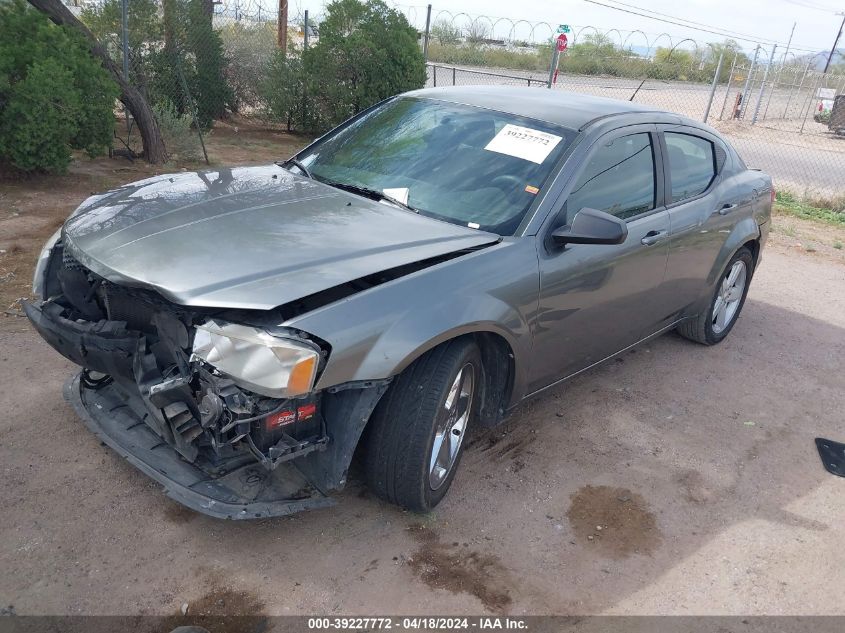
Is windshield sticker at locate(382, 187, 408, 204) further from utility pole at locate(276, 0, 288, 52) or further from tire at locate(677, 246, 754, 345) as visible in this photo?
utility pole at locate(276, 0, 288, 52)

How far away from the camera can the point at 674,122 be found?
4.50 meters

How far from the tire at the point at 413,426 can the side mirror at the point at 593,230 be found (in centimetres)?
70

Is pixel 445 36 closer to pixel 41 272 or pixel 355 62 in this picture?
pixel 355 62

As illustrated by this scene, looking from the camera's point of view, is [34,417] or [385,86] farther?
[385,86]

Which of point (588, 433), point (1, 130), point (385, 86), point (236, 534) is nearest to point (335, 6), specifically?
point (385, 86)

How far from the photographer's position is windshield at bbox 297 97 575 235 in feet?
11.4

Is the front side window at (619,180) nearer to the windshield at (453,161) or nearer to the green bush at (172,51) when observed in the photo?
the windshield at (453,161)

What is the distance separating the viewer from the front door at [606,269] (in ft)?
11.4

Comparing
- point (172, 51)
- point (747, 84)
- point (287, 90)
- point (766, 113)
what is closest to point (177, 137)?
point (172, 51)

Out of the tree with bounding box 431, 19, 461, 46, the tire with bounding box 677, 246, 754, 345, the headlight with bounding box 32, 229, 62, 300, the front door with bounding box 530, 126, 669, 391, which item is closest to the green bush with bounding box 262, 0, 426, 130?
the tire with bounding box 677, 246, 754, 345

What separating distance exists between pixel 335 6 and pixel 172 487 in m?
10.7

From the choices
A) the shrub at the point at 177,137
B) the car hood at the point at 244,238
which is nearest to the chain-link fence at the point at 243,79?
the shrub at the point at 177,137

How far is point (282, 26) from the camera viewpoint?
45.5 ft

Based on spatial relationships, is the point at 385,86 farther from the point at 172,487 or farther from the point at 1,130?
the point at 172,487
